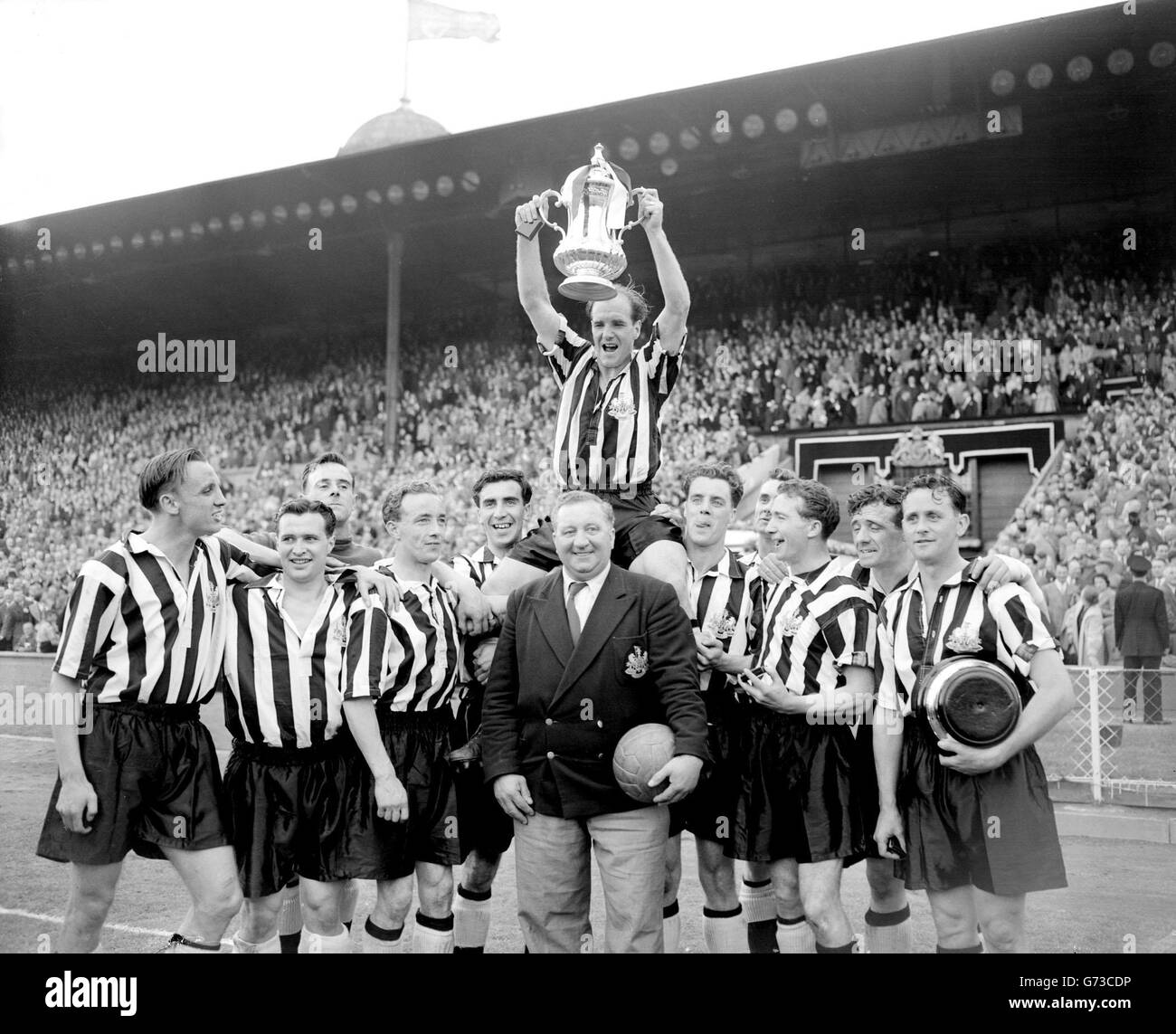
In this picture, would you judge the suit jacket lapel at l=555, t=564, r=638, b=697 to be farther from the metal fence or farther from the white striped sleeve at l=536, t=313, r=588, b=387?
the metal fence

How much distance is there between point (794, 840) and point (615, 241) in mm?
2589

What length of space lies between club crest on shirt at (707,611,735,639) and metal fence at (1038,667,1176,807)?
5.19 m

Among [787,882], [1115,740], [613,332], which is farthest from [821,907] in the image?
[1115,740]

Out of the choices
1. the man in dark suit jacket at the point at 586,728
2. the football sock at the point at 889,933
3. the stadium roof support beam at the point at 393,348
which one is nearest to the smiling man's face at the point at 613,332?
the man in dark suit jacket at the point at 586,728

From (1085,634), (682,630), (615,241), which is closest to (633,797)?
(682,630)

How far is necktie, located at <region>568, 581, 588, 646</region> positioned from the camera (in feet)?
13.3

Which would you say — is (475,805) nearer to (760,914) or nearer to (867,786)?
(760,914)

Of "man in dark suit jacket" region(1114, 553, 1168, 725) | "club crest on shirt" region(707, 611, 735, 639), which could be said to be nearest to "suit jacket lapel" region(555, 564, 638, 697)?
"club crest on shirt" region(707, 611, 735, 639)

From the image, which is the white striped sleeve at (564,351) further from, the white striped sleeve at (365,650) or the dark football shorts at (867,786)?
the dark football shorts at (867,786)

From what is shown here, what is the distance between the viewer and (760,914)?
4.68 metres

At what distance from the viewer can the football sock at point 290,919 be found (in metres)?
4.75

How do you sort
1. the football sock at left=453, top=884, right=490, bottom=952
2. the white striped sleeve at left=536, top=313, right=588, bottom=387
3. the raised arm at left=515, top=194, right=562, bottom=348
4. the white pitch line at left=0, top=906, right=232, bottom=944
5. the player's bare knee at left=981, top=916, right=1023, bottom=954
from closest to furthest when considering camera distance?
the player's bare knee at left=981, top=916, right=1023, bottom=954 < the football sock at left=453, top=884, right=490, bottom=952 < the raised arm at left=515, top=194, right=562, bottom=348 < the white striped sleeve at left=536, top=313, right=588, bottom=387 < the white pitch line at left=0, top=906, right=232, bottom=944
